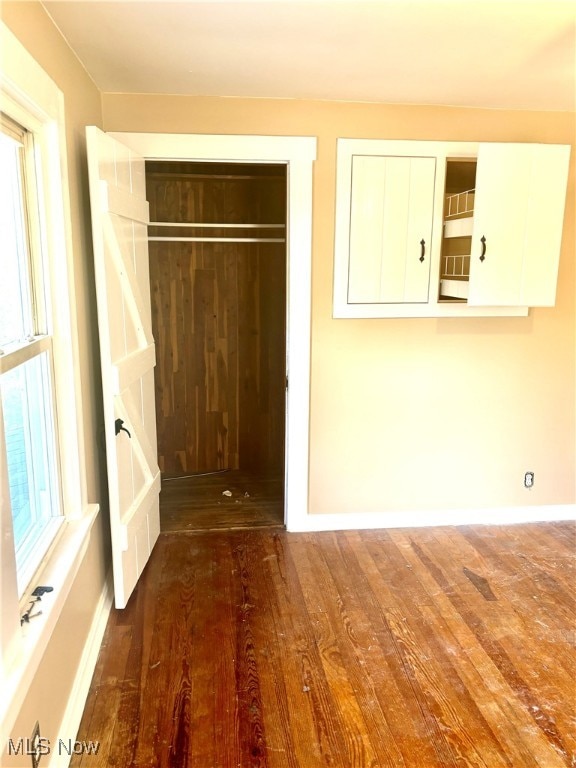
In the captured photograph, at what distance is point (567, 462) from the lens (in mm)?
3566

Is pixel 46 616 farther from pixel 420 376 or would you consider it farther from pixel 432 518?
pixel 432 518

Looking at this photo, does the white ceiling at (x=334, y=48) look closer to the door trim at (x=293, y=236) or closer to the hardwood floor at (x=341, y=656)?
the door trim at (x=293, y=236)

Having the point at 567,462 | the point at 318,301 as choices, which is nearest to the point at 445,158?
the point at 318,301

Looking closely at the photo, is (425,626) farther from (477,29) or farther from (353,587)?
(477,29)

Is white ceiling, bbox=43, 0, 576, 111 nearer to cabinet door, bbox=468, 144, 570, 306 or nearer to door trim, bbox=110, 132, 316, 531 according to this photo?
door trim, bbox=110, 132, 316, 531

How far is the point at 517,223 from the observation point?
281cm

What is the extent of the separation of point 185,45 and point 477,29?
1097 mm

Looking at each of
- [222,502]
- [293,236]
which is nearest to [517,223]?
[293,236]

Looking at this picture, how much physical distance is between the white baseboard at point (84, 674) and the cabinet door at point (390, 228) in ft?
6.42

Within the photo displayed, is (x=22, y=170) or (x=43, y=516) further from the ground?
(x=22, y=170)

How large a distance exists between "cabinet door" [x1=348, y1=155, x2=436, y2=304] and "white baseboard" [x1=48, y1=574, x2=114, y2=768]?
1956mm

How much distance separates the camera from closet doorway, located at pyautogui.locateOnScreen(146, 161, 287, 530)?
3957mm

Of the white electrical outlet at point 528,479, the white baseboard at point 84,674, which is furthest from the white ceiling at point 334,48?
the white baseboard at point 84,674

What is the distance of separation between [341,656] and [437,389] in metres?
1.65
